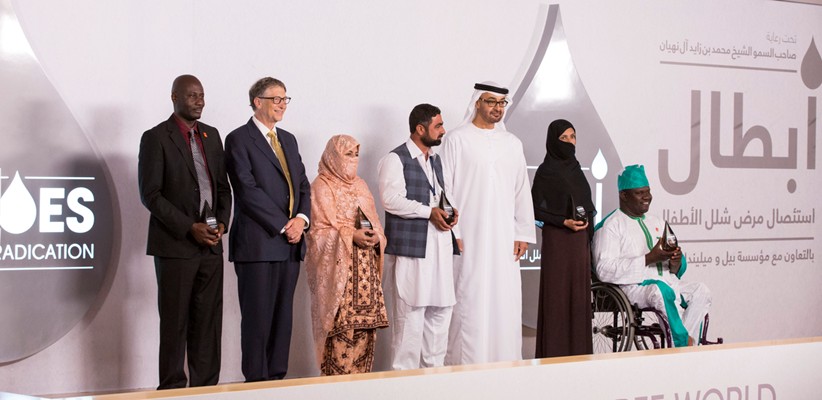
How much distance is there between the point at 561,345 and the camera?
5379mm

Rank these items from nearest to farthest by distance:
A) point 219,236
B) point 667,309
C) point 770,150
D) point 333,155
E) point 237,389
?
point 237,389, point 219,236, point 333,155, point 667,309, point 770,150

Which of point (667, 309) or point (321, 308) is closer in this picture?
point (321, 308)

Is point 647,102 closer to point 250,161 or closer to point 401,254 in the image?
point 401,254

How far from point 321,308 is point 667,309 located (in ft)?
6.26

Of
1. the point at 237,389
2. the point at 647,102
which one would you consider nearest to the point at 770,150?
the point at 647,102

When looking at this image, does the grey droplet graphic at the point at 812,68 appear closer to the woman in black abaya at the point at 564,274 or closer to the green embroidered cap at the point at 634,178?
the green embroidered cap at the point at 634,178

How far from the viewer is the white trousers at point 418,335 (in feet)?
16.7

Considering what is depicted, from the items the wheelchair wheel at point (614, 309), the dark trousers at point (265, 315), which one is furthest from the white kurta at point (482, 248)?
the dark trousers at point (265, 315)

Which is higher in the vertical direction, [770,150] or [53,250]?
[770,150]

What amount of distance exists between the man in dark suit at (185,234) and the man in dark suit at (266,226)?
13 cm

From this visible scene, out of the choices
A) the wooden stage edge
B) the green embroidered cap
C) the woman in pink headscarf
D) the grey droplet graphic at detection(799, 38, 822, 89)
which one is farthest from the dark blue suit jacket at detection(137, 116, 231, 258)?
the grey droplet graphic at detection(799, 38, 822, 89)

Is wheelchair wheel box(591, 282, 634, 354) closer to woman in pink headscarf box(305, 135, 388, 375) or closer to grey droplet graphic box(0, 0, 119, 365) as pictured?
woman in pink headscarf box(305, 135, 388, 375)

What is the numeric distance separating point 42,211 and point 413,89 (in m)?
2.31

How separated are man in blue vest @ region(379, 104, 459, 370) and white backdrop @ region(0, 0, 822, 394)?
2.84ft
